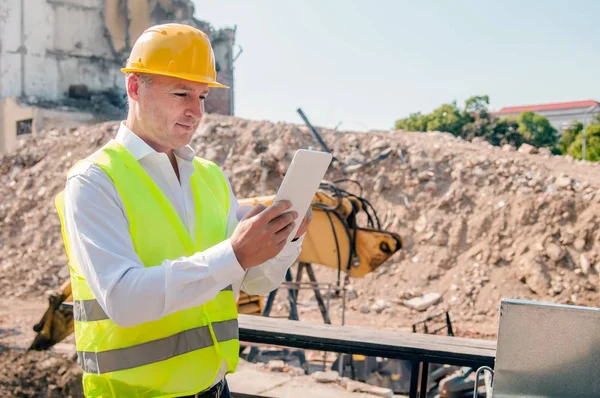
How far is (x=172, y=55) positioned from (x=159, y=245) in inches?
21.3

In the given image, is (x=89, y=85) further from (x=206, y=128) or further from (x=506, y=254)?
(x=506, y=254)

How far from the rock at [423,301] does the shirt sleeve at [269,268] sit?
948cm

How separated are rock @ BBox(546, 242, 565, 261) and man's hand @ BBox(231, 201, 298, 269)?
35.6 ft

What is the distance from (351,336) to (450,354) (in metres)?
0.54

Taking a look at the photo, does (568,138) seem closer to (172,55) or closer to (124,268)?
(172,55)

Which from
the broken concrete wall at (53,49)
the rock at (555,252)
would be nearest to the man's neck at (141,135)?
the rock at (555,252)

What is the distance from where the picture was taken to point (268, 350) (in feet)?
24.0

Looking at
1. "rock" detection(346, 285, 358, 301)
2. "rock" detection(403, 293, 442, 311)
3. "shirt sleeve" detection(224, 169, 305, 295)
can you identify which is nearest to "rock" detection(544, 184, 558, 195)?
"rock" detection(403, 293, 442, 311)

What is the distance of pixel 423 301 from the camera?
11484mm

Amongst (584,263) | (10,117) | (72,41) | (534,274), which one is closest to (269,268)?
(534,274)

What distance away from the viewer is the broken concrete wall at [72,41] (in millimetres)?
25984

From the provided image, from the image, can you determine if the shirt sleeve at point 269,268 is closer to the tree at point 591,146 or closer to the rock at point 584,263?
the rock at point 584,263

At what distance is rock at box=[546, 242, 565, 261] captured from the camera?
11.6 metres

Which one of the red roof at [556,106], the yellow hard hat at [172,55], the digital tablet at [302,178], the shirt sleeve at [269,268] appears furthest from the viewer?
the red roof at [556,106]
